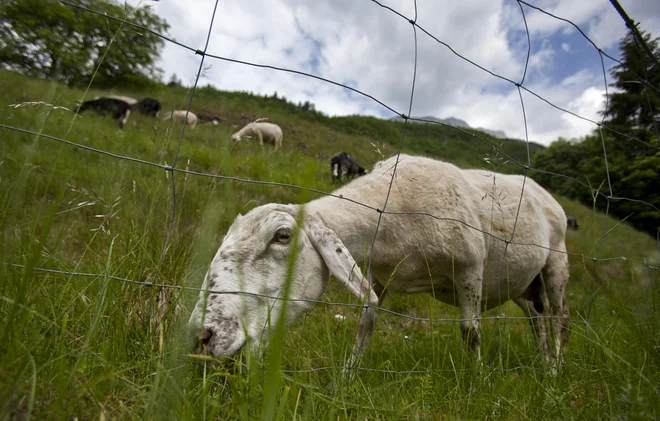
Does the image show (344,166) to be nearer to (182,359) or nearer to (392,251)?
(392,251)

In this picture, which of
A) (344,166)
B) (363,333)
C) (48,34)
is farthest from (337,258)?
(344,166)

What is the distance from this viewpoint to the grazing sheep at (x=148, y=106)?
2050 centimetres

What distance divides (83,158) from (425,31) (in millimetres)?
6102

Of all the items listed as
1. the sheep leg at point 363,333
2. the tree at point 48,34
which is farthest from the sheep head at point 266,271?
the tree at point 48,34

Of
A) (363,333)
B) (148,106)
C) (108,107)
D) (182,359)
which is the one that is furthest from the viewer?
(148,106)

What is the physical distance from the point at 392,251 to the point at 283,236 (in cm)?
88

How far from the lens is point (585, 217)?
20.4 metres

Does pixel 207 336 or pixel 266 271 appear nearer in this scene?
pixel 207 336

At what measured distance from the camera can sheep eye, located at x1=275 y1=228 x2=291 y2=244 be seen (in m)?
2.08

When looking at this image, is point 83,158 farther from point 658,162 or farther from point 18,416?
point 658,162

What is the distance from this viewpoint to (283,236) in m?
2.09

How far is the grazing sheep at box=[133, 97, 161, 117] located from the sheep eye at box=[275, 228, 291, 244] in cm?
2130

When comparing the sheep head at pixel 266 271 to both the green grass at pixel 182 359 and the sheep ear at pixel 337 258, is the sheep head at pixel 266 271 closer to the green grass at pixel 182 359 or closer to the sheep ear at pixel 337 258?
the sheep ear at pixel 337 258

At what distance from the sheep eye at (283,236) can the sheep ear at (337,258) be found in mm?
143
